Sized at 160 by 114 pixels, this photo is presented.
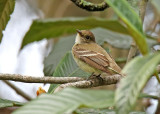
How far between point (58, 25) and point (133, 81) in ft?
7.02

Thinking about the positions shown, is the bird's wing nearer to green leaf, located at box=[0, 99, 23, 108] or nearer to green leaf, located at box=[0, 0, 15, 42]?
green leaf, located at box=[0, 0, 15, 42]

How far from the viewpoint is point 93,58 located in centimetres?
310

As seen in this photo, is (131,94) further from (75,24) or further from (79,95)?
(75,24)

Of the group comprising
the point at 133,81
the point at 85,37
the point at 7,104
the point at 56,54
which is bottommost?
the point at 7,104

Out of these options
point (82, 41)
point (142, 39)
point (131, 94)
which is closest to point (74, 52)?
point (82, 41)

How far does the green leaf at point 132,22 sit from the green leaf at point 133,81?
0.29ft

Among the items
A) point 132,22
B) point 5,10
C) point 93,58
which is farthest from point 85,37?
point 132,22

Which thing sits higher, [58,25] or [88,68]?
[58,25]

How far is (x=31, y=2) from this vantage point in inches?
235

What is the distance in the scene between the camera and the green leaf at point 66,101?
45.1 inches

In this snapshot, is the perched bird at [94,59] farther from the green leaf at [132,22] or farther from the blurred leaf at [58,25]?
the green leaf at [132,22]

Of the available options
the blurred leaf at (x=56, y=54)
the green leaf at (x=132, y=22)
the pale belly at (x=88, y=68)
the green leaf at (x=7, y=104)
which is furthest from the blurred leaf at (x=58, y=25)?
the green leaf at (x=132, y=22)

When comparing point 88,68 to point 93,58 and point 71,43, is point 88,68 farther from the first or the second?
point 71,43

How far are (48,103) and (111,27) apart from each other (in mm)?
2104
